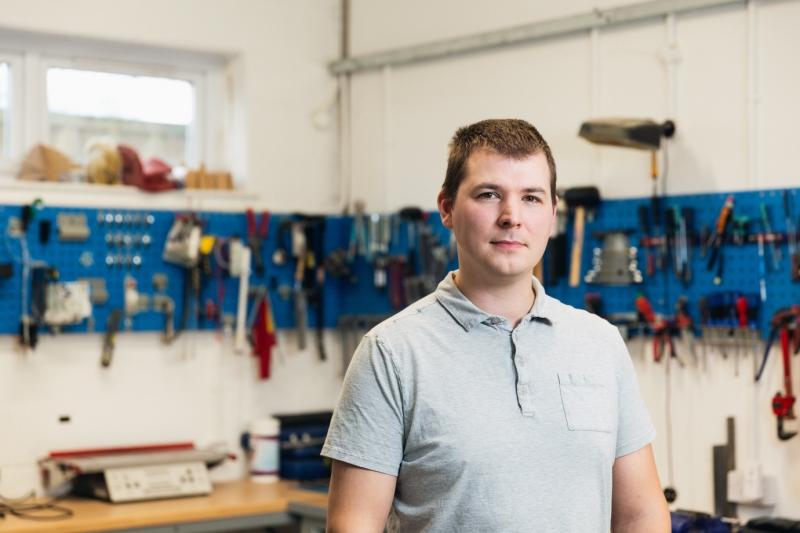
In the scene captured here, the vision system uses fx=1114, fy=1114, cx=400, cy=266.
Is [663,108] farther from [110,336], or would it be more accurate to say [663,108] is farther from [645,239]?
[110,336]

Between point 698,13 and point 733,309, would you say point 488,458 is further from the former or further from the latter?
point 698,13

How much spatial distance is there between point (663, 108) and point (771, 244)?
0.63 metres

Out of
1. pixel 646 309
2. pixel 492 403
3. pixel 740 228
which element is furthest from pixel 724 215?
pixel 492 403

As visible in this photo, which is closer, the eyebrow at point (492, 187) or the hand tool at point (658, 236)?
the eyebrow at point (492, 187)

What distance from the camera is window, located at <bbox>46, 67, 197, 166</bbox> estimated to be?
4.51m

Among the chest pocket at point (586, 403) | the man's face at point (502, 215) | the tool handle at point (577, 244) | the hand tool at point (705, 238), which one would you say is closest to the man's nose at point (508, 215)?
the man's face at point (502, 215)

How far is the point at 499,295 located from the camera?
168cm

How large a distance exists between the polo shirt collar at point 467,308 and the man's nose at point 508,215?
0.14m

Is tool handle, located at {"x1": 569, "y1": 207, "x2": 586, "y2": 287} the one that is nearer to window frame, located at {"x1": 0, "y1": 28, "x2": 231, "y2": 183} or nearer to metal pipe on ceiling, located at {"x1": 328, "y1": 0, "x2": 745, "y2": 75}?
metal pipe on ceiling, located at {"x1": 328, "y1": 0, "x2": 745, "y2": 75}

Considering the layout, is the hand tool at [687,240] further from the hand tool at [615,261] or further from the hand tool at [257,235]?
the hand tool at [257,235]

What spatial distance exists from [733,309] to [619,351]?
6.38 ft

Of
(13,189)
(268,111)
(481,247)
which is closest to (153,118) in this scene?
(268,111)

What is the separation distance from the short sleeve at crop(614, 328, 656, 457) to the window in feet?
10.4

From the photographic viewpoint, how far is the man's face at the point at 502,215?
1.62 meters
